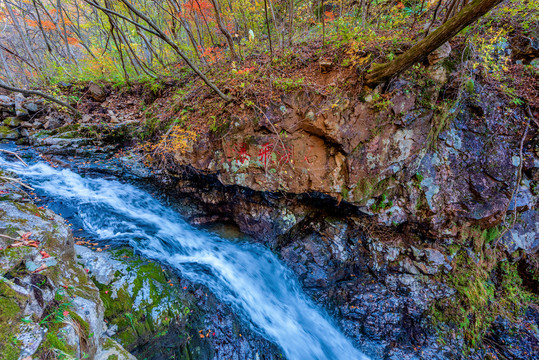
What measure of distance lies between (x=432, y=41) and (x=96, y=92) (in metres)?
9.43

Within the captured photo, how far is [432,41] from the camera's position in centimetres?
288

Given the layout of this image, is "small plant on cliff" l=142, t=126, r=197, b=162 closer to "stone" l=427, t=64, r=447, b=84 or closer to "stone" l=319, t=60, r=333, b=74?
"stone" l=319, t=60, r=333, b=74

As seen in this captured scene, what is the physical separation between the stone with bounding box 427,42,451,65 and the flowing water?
5.22 metres

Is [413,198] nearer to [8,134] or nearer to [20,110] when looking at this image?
[8,134]

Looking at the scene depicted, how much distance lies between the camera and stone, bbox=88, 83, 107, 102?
705 centimetres

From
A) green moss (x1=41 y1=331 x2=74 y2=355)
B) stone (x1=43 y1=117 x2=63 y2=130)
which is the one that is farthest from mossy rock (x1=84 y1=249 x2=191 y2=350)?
stone (x1=43 y1=117 x2=63 y2=130)

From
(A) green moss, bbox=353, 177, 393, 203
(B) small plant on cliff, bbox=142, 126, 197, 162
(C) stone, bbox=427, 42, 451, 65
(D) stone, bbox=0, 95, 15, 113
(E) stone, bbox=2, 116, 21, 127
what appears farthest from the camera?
(D) stone, bbox=0, 95, 15, 113

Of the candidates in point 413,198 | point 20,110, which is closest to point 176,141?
point 413,198

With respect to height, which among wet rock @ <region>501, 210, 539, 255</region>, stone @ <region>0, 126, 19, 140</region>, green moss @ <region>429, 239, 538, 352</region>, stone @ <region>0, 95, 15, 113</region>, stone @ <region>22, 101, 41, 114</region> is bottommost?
stone @ <region>0, 126, 19, 140</region>

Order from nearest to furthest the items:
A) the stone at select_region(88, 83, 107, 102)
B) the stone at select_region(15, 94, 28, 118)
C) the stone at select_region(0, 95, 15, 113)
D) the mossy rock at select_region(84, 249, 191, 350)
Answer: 1. the mossy rock at select_region(84, 249, 191, 350)
2. the stone at select_region(15, 94, 28, 118)
3. the stone at select_region(0, 95, 15, 113)
4. the stone at select_region(88, 83, 107, 102)

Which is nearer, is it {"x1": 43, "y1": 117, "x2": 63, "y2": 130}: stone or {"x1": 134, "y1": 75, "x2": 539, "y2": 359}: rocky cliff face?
{"x1": 134, "y1": 75, "x2": 539, "y2": 359}: rocky cliff face

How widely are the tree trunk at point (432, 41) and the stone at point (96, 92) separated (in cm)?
855

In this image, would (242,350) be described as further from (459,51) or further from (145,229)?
(459,51)

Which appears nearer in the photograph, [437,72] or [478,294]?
[437,72]
